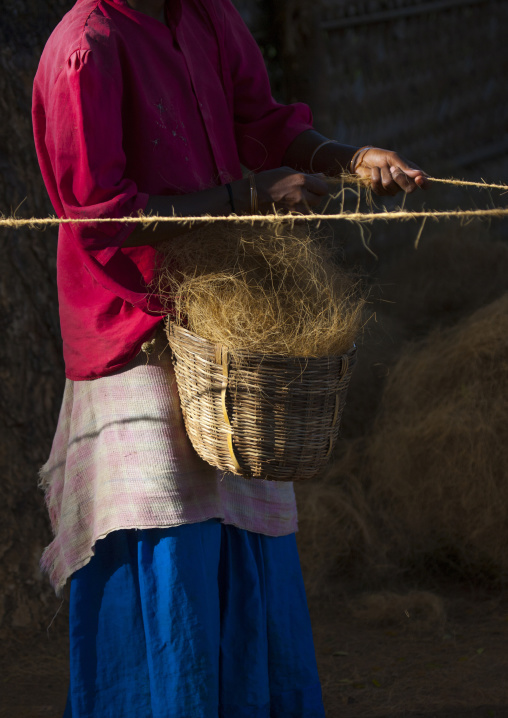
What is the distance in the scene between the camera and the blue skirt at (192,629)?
1.75 m

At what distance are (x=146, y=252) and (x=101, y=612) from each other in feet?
2.64

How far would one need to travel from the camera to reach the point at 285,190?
162 centimetres

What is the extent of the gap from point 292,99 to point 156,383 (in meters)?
2.81

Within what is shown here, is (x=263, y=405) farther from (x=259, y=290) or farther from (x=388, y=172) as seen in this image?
(x=388, y=172)

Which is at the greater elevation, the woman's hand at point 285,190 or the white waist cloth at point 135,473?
the woman's hand at point 285,190

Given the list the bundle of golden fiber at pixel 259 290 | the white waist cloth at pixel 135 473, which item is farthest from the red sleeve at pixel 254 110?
the white waist cloth at pixel 135 473

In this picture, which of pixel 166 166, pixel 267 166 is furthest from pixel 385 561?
pixel 166 166

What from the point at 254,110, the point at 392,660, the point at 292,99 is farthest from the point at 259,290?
the point at 292,99

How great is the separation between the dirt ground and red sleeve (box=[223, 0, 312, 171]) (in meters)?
1.80

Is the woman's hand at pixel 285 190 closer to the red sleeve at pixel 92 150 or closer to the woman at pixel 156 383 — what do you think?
the woman at pixel 156 383

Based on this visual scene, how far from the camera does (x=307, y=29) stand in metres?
4.19

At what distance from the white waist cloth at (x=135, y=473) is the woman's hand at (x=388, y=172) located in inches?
22.6

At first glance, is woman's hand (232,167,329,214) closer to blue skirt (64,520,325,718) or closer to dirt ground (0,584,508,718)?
blue skirt (64,520,325,718)

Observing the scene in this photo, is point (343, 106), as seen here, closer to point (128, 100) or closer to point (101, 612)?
point (128, 100)
